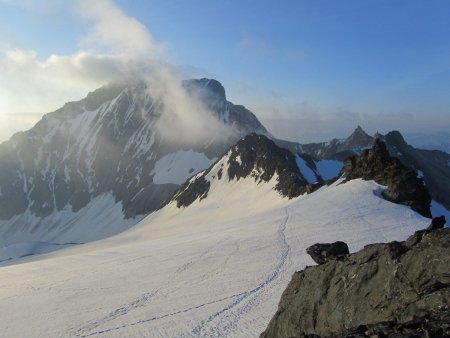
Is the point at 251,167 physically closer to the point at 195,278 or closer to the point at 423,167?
the point at 423,167

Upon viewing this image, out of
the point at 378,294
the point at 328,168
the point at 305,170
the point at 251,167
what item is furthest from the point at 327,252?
the point at 328,168

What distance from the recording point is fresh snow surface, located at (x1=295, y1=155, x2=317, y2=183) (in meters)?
118

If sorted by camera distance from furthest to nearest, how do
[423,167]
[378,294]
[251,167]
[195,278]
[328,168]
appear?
[423,167] → [328,168] → [251,167] → [195,278] → [378,294]

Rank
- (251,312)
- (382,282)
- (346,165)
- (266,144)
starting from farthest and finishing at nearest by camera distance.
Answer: (266,144), (346,165), (251,312), (382,282)

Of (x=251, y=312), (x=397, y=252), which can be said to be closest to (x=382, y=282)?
(x=397, y=252)

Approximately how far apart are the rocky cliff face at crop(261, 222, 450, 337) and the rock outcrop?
39.4 meters

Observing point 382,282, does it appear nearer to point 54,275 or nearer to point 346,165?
point 54,275

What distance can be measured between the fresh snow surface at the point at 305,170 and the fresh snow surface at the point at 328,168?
26.3ft

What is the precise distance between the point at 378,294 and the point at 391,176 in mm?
46941

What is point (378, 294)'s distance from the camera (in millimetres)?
14547

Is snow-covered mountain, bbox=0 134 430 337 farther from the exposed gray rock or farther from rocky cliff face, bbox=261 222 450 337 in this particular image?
rocky cliff face, bbox=261 222 450 337

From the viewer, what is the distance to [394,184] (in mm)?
56219

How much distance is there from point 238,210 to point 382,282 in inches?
3282

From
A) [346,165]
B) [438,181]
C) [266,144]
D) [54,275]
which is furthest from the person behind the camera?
[438,181]
